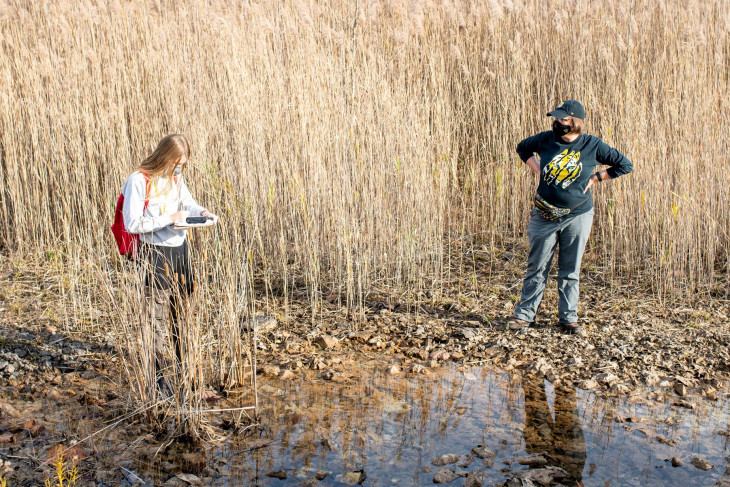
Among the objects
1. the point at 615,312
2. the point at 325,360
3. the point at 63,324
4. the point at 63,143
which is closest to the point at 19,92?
the point at 63,143

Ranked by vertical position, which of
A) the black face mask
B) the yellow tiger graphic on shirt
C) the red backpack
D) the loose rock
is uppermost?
the black face mask

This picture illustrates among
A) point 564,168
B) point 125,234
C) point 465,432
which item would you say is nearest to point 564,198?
point 564,168

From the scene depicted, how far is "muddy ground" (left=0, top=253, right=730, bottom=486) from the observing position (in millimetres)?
3092

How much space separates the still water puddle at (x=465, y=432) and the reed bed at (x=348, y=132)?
3.64ft

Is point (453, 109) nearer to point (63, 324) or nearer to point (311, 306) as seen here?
point (311, 306)

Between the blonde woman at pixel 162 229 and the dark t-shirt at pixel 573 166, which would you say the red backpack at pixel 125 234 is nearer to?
the blonde woman at pixel 162 229

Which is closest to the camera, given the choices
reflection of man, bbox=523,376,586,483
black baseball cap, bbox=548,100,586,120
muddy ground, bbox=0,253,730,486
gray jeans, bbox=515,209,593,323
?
reflection of man, bbox=523,376,586,483

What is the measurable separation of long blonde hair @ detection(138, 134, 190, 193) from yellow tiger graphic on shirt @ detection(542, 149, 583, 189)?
2187 mm

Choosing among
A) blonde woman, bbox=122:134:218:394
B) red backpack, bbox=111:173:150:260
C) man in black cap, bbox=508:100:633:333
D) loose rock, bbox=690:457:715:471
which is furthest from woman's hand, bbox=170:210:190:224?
loose rock, bbox=690:457:715:471

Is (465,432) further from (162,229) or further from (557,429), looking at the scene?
(162,229)

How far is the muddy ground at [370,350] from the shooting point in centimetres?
309

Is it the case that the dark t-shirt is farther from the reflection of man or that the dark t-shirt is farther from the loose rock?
the loose rock

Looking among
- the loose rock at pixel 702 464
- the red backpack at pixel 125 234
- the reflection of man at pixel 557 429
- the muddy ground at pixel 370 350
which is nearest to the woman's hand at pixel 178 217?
the red backpack at pixel 125 234

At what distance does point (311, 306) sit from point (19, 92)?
135 inches
